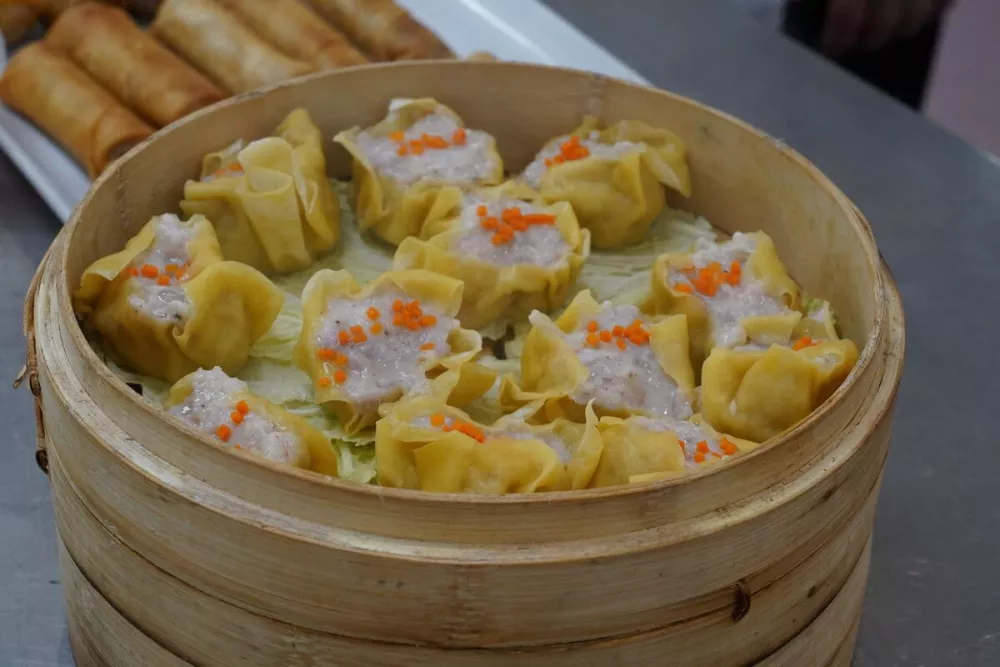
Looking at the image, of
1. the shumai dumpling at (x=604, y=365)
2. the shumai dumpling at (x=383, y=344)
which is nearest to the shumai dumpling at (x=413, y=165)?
the shumai dumpling at (x=383, y=344)

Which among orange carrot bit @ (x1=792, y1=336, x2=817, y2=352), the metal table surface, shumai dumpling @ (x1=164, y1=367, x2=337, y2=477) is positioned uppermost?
orange carrot bit @ (x1=792, y1=336, x2=817, y2=352)

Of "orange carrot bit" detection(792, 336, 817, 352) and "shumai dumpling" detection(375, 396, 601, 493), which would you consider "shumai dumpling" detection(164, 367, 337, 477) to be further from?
"orange carrot bit" detection(792, 336, 817, 352)

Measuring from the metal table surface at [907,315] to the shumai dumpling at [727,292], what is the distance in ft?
1.73

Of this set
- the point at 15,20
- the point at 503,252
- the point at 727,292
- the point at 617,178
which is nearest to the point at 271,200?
the point at 503,252

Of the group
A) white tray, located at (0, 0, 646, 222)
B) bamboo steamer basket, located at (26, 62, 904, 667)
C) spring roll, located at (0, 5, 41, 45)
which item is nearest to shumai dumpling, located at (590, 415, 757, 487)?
bamboo steamer basket, located at (26, 62, 904, 667)

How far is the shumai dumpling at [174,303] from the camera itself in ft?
4.53

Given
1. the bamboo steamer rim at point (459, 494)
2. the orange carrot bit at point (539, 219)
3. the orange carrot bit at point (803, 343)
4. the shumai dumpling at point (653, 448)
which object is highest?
the bamboo steamer rim at point (459, 494)

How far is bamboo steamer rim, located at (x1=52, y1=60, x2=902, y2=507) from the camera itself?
3.17 feet

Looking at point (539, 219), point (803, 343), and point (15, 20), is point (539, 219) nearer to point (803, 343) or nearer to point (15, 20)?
point (803, 343)

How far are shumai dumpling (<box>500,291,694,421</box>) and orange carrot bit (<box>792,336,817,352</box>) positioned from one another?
14 cm

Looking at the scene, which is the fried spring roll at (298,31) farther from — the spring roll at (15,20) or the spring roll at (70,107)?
the spring roll at (15,20)

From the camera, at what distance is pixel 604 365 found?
4.58 ft

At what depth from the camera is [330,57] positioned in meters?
2.30

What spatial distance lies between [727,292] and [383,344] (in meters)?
0.50
